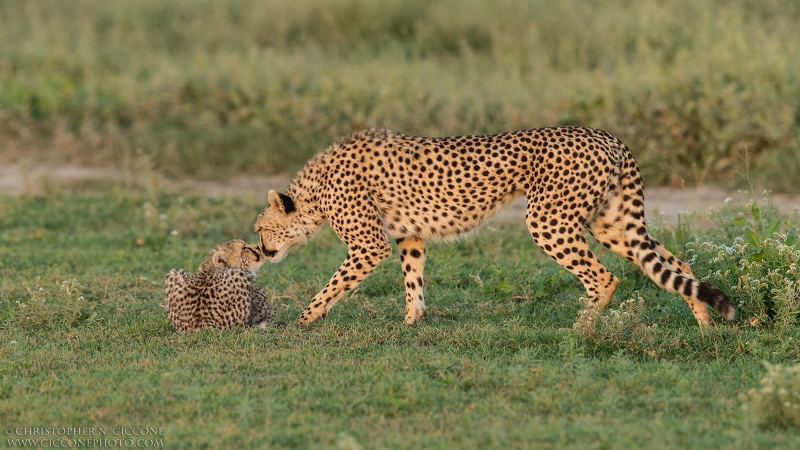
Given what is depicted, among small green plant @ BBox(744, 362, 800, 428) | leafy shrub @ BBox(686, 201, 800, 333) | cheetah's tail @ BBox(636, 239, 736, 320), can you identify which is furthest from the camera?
leafy shrub @ BBox(686, 201, 800, 333)

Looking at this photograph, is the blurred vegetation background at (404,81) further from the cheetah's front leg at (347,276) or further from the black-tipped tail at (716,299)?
the cheetah's front leg at (347,276)

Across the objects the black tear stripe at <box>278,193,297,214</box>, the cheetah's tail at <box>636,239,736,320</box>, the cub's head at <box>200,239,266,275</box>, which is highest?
the black tear stripe at <box>278,193,297,214</box>

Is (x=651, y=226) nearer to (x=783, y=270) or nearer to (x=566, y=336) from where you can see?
(x=783, y=270)

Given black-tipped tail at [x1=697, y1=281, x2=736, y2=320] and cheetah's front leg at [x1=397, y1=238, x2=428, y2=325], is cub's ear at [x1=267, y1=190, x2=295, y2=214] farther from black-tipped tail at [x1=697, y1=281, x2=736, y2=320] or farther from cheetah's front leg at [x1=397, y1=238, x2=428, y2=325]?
black-tipped tail at [x1=697, y1=281, x2=736, y2=320]

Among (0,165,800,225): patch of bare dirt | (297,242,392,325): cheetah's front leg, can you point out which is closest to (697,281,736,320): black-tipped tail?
(297,242,392,325): cheetah's front leg

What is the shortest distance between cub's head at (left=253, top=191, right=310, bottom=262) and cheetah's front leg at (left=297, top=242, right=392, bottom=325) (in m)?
0.58

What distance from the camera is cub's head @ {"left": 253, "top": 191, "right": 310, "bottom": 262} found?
7445 millimetres

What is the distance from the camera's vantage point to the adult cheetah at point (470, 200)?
6.69 metres

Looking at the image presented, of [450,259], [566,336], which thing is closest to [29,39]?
[450,259]

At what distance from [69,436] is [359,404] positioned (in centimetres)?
137

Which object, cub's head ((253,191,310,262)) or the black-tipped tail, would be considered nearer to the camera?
the black-tipped tail

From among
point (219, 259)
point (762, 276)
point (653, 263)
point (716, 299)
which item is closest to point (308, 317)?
point (219, 259)

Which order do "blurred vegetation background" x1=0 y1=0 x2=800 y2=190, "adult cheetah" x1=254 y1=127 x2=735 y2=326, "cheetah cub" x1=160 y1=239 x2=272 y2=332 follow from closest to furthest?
"adult cheetah" x1=254 y1=127 x2=735 y2=326, "cheetah cub" x1=160 y1=239 x2=272 y2=332, "blurred vegetation background" x1=0 y1=0 x2=800 y2=190

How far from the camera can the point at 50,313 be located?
7074 mm
